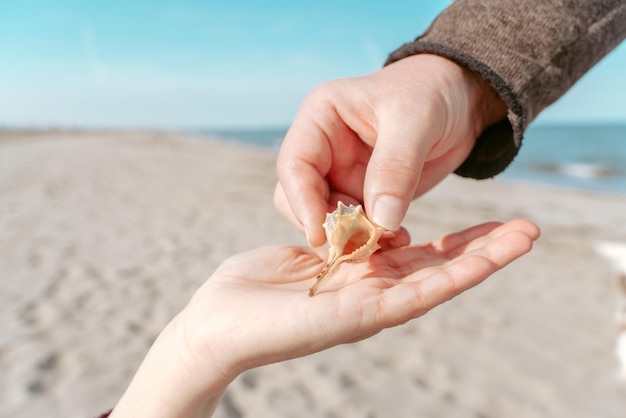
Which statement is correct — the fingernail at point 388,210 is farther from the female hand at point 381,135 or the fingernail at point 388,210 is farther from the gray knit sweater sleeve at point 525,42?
the gray knit sweater sleeve at point 525,42

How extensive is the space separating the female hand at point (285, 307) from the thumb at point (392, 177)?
186mm

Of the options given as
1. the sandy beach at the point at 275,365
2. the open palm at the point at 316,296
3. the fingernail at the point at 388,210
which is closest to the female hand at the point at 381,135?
the fingernail at the point at 388,210

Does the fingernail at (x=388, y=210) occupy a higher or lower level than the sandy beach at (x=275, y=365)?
higher

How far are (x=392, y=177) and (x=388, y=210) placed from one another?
0.10m

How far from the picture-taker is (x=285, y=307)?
1.30 m

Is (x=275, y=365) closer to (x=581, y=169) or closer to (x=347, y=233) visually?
(x=347, y=233)

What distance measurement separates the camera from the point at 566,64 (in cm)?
180

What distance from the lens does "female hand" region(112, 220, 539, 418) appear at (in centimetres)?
122

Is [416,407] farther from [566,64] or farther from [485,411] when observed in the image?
[566,64]

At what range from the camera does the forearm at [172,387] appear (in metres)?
1.45

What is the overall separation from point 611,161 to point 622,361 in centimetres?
1958

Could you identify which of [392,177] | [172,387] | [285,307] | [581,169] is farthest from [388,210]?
[581,169]

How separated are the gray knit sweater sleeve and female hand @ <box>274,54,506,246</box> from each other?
91 mm

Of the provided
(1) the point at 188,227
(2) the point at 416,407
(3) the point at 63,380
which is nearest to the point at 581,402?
(2) the point at 416,407
